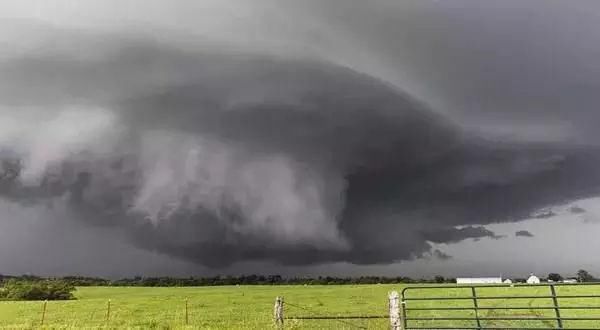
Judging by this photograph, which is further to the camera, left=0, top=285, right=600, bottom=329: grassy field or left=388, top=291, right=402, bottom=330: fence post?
left=0, top=285, right=600, bottom=329: grassy field

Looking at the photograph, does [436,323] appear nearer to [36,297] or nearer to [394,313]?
[394,313]

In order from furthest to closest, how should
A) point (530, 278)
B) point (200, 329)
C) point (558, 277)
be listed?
1. point (558, 277)
2. point (530, 278)
3. point (200, 329)

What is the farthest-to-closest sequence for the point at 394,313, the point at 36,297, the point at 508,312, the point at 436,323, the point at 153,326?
1. the point at 36,297
2. the point at 508,312
3. the point at 436,323
4. the point at 153,326
5. the point at 394,313

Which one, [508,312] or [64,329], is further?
[508,312]

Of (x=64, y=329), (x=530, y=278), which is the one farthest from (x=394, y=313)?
(x=530, y=278)

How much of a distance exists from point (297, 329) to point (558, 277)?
7712 inches

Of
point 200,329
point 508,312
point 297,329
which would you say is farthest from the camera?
point 508,312

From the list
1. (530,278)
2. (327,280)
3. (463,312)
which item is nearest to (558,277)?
(530,278)

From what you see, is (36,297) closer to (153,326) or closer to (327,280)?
(153,326)

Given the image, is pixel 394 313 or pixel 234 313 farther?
pixel 234 313

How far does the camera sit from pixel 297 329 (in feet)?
79.5

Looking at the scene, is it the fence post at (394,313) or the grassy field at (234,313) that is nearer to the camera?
the fence post at (394,313)

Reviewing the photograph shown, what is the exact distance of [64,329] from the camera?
1103 inches

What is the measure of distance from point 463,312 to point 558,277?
176895 mm
